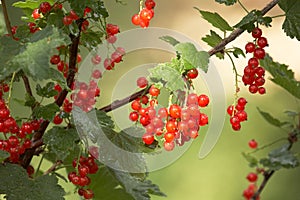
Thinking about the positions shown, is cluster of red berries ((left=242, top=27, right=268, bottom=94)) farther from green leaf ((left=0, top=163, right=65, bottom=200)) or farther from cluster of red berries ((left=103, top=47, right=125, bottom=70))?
green leaf ((left=0, top=163, right=65, bottom=200))

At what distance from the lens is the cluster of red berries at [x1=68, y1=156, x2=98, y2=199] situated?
83 centimetres

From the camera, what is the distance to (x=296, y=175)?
2434 millimetres

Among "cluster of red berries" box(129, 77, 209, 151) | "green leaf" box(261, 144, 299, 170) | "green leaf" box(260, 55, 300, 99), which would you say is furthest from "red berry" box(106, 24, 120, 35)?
"green leaf" box(261, 144, 299, 170)

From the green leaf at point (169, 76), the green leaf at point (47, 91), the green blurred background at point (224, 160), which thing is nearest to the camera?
the green leaf at point (169, 76)

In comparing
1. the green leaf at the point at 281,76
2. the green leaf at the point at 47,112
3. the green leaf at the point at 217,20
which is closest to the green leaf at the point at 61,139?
the green leaf at the point at 47,112

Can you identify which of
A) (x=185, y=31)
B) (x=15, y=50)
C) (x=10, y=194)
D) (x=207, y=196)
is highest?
(x=185, y=31)

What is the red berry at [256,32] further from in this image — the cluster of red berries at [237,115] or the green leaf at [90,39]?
the green leaf at [90,39]

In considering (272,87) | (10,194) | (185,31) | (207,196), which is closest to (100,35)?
(10,194)

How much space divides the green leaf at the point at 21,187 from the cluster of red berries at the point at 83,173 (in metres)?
0.03

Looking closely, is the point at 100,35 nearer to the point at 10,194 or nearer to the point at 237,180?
the point at 10,194

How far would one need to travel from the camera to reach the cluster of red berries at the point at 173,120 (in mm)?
735

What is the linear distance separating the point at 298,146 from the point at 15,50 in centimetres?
193

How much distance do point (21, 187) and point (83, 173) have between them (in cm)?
9

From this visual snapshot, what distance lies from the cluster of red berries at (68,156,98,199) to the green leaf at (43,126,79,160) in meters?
0.04
